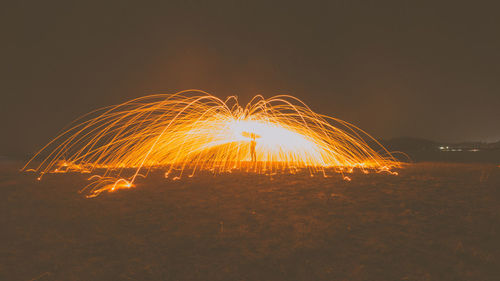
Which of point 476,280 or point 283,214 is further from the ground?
point 283,214

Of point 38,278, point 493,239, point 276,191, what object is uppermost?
point 276,191

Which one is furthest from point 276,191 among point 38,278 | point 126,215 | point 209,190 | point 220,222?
point 38,278

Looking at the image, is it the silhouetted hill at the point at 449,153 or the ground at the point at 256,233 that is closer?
the ground at the point at 256,233

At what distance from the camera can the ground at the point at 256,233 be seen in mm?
5668

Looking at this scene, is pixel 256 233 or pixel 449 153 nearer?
pixel 256 233

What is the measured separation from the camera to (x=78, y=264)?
19.5 ft

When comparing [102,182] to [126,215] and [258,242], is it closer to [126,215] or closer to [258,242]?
[126,215]

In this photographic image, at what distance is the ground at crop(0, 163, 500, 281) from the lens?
5.67m

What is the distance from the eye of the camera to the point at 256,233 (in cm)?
720

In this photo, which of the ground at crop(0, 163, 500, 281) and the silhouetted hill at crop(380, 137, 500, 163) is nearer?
the ground at crop(0, 163, 500, 281)

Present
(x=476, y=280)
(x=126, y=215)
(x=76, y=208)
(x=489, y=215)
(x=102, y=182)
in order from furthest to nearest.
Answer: (x=102, y=182)
(x=76, y=208)
(x=126, y=215)
(x=489, y=215)
(x=476, y=280)

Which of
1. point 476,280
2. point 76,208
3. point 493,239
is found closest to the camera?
point 476,280

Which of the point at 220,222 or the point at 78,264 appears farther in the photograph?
the point at 220,222

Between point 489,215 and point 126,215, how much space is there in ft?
32.5
